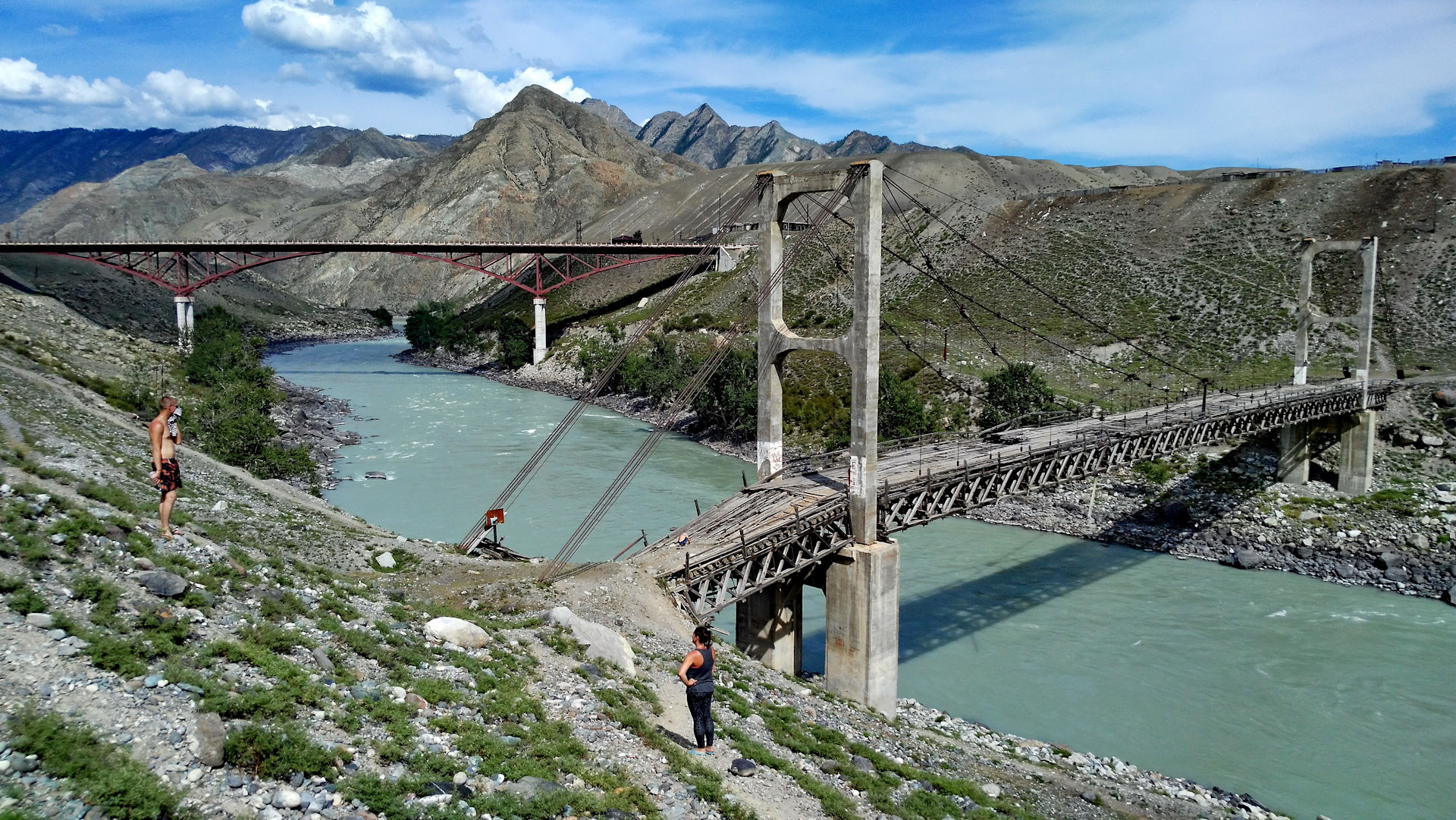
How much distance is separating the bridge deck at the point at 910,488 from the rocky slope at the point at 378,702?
3.57 ft

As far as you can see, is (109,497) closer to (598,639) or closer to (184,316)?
(598,639)

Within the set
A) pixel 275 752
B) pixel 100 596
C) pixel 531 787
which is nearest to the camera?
pixel 275 752

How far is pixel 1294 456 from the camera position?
91.2ft

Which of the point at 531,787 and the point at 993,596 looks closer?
the point at 531,787

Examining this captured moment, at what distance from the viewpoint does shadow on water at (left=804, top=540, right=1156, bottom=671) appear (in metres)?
17.9

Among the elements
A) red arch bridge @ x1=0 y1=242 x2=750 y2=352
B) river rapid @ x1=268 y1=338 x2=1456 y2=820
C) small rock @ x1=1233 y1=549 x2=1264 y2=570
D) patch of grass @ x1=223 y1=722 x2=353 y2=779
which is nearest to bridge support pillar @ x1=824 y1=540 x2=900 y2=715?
river rapid @ x1=268 y1=338 x2=1456 y2=820

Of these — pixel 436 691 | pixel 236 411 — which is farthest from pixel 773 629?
pixel 236 411

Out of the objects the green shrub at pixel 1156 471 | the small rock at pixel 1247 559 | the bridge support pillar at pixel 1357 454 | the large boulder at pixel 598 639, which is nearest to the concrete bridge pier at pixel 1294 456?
the bridge support pillar at pixel 1357 454

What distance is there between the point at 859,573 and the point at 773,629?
72.9 inches

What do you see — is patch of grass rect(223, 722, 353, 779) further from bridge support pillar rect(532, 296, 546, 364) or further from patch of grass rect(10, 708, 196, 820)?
bridge support pillar rect(532, 296, 546, 364)

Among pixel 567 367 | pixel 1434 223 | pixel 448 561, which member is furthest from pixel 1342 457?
pixel 567 367

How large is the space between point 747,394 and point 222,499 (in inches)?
971

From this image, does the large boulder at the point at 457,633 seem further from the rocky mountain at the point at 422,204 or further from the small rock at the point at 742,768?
the rocky mountain at the point at 422,204

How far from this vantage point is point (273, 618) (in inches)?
312
